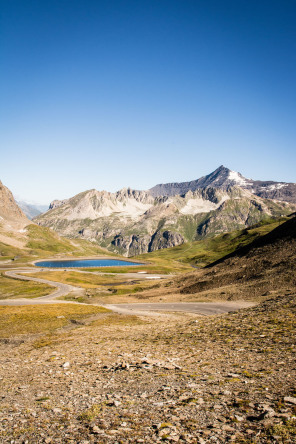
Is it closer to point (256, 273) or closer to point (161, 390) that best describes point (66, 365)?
point (161, 390)

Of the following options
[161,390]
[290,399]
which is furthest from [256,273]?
[290,399]

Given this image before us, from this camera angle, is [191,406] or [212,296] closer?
[191,406]

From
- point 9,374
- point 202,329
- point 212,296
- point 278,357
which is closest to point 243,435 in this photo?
point 278,357

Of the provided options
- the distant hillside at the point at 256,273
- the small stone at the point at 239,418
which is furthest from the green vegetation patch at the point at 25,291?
the small stone at the point at 239,418

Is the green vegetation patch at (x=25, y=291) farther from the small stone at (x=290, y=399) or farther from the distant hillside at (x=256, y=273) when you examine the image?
the small stone at (x=290, y=399)

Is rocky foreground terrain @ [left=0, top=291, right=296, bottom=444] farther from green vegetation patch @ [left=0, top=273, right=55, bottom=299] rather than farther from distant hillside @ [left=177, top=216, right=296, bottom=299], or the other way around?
green vegetation patch @ [left=0, top=273, right=55, bottom=299]

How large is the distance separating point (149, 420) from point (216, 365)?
308 inches

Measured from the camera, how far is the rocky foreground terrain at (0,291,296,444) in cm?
999

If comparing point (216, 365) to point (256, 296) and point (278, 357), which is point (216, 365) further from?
point (256, 296)

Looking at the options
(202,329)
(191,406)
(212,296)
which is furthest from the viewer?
(212,296)

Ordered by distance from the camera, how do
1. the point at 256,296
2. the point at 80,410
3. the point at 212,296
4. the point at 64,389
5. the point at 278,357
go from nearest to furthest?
1. the point at 80,410
2. the point at 64,389
3. the point at 278,357
4. the point at 256,296
5. the point at 212,296

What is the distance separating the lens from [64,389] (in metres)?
15.8

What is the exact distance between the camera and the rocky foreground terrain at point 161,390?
9992 millimetres

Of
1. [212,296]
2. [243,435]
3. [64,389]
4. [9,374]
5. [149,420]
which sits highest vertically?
[243,435]
